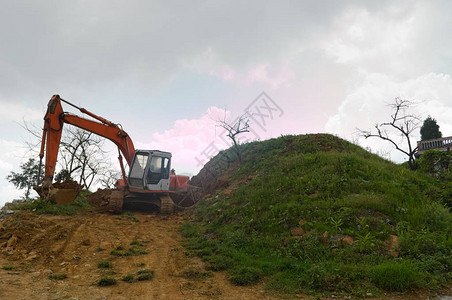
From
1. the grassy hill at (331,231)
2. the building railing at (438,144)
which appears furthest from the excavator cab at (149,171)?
the building railing at (438,144)

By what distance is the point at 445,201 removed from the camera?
9.34 metres

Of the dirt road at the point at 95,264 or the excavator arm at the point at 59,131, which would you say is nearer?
the dirt road at the point at 95,264

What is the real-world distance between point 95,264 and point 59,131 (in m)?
8.79

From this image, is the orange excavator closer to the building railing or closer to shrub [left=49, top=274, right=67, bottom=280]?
shrub [left=49, top=274, right=67, bottom=280]

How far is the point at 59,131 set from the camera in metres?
12.5

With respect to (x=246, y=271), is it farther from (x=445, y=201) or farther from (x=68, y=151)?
(x=68, y=151)

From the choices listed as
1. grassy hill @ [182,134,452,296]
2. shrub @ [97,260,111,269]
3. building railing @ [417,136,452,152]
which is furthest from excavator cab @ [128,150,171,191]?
building railing @ [417,136,452,152]

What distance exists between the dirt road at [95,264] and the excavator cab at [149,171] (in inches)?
160

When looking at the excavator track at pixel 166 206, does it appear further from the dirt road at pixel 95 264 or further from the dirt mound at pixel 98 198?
the dirt mound at pixel 98 198

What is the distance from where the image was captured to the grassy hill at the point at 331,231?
5.22 metres

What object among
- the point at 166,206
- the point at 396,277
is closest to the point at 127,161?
the point at 166,206

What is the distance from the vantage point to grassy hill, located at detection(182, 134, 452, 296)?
5.22m

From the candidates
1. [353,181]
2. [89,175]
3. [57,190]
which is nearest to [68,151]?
[89,175]

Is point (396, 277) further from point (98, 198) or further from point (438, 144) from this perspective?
point (438, 144)
